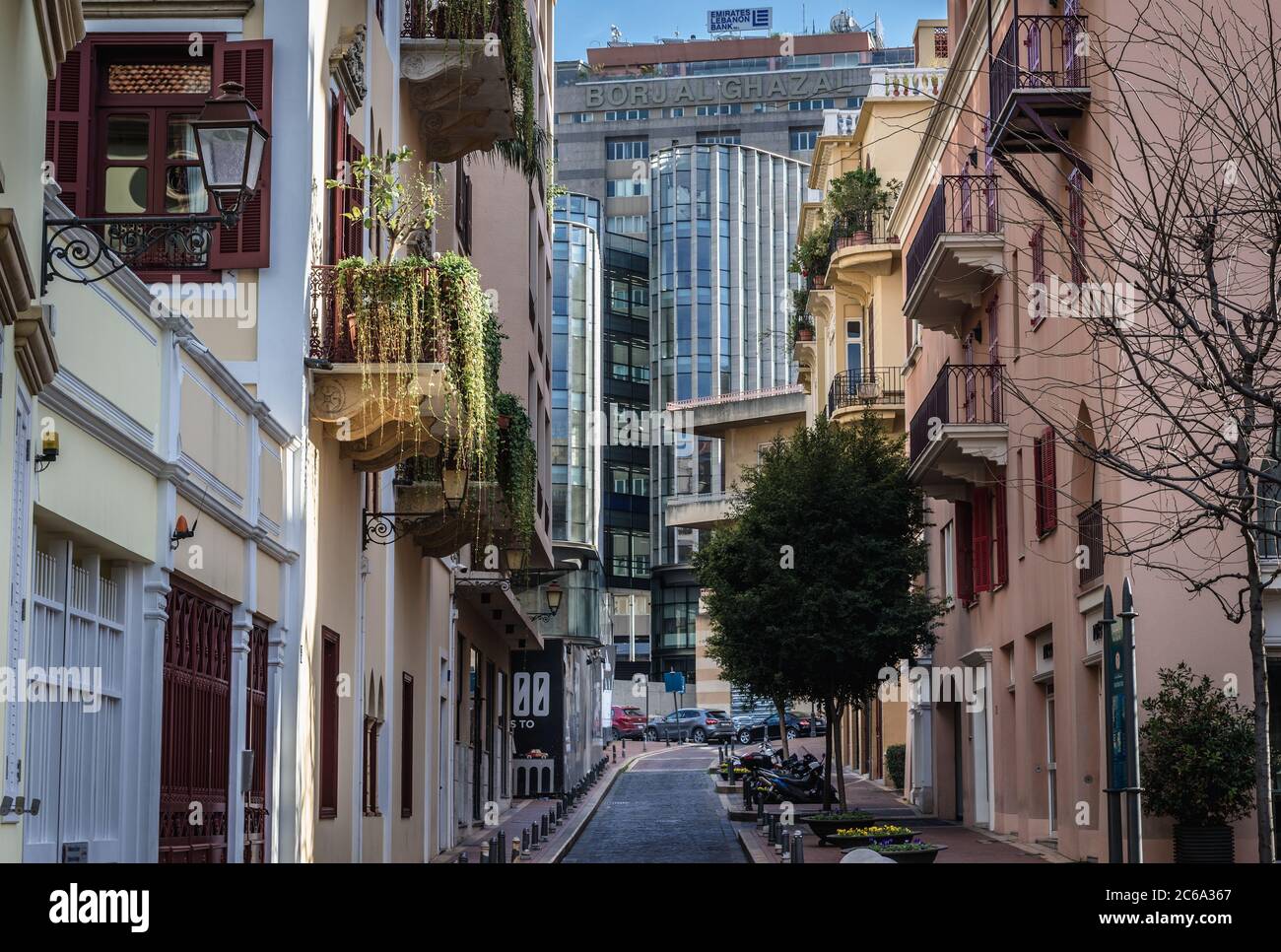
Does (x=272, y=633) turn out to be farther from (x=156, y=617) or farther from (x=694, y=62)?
(x=694, y=62)

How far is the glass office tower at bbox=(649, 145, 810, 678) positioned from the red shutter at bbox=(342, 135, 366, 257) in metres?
94.7

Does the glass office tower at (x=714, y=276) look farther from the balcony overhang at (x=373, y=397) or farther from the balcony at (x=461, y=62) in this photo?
the balcony overhang at (x=373, y=397)

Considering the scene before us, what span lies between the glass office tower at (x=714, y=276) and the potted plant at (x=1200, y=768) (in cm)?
9310

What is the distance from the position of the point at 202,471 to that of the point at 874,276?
34148 mm

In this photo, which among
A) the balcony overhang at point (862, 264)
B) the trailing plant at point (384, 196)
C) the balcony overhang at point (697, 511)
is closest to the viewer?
the trailing plant at point (384, 196)

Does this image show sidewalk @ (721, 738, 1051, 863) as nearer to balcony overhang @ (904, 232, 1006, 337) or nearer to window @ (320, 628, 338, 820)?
window @ (320, 628, 338, 820)

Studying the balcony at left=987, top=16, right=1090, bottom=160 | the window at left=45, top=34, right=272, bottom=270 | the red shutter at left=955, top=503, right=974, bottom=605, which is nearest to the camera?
the window at left=45, top=34, right=272, bottom=270

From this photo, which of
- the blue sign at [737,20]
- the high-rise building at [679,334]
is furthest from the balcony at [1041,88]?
the blue sign at [737,20]

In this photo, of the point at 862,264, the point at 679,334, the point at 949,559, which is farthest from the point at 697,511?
the point at 949,559

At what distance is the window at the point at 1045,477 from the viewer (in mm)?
25125

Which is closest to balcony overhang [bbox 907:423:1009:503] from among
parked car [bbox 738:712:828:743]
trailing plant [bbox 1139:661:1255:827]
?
trailing plant [bbox 1139:661:1255:827]

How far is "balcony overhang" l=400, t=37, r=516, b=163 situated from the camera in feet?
68.3

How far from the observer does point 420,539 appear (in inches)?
931

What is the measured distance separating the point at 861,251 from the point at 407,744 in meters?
23.1
